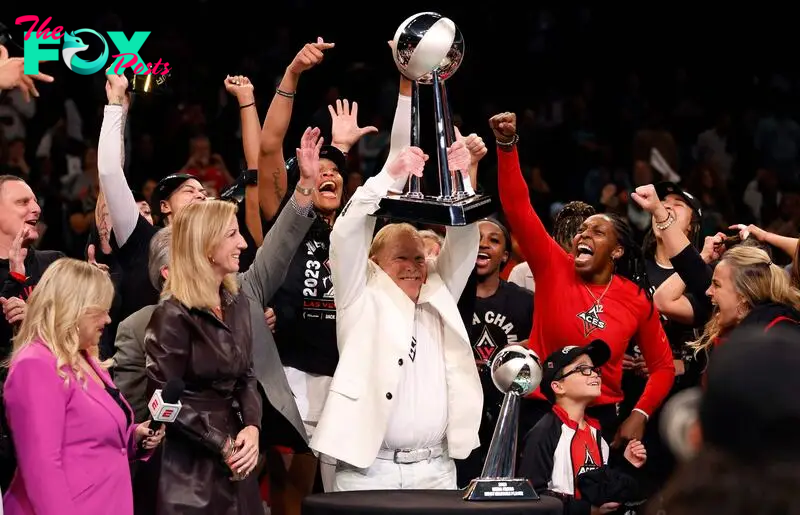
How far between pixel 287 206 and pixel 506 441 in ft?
3.70

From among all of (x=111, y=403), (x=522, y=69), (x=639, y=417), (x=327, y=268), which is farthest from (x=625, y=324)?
(x=522, y=69)

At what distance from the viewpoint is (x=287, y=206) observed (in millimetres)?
4062

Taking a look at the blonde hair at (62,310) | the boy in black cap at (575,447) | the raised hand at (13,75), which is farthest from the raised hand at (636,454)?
the raised hand at (13,75)

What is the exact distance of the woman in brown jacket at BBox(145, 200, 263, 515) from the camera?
350 cm

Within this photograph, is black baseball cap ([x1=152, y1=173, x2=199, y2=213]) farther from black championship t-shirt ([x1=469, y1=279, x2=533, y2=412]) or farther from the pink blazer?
the pink blazer

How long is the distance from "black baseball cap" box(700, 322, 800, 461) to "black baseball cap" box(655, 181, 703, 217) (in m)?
4.18

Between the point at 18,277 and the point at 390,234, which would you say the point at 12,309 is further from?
the point at 390,234

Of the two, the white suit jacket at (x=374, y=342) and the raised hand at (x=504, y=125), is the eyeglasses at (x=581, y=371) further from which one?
the raised hand at (x=504, y=125)

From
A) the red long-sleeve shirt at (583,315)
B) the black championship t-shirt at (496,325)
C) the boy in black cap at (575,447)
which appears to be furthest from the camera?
the black championship t-shirt at (496,325)

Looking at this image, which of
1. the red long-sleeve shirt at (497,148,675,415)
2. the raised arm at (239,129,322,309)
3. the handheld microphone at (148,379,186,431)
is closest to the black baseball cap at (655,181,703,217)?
the red long-sleeve shirt at (497,148,675,415)

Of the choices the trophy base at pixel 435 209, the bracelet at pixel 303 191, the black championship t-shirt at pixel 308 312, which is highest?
the bracelet at pixel 303 191

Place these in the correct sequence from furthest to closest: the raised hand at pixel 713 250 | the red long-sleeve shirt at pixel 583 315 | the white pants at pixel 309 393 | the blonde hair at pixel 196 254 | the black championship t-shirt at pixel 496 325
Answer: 1. the raised hand at pixel 713 250
2. the black championship t-shirt at pixel 496 325
3. the red long-sleeve shirt at pixel 583 315
4. the white pants at pixel 309 393
5. the blonde hair at pixel 196 254

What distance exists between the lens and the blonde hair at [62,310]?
3.28 m

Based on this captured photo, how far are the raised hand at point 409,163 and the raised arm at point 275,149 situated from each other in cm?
110
